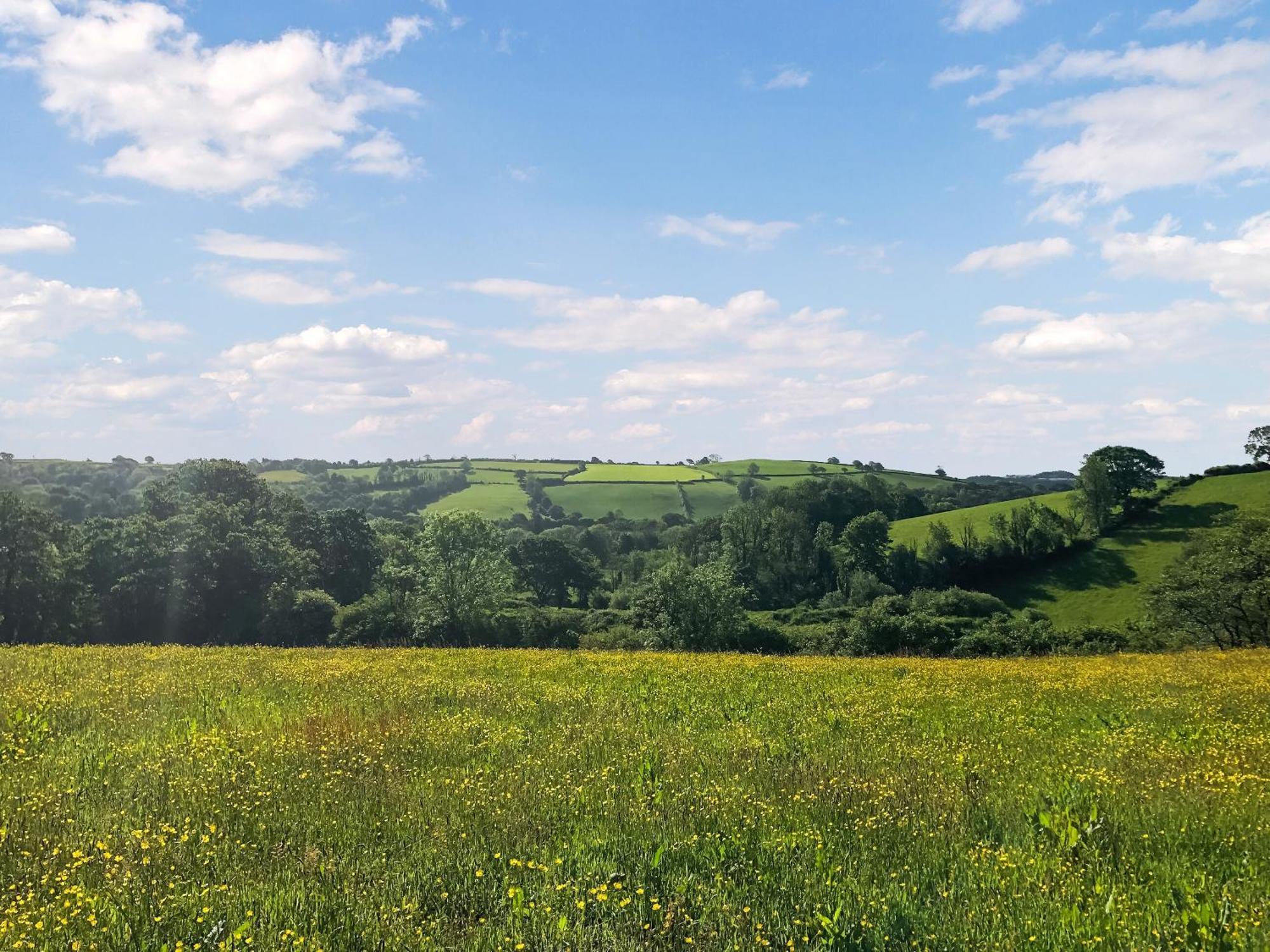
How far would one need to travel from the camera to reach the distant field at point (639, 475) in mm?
175750

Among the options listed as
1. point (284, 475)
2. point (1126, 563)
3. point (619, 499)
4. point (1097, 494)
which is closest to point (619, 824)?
point (1126, 563)

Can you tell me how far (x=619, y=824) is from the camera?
7.55 m

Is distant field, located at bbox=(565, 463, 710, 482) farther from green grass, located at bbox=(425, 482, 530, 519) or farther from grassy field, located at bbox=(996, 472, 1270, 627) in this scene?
grassy field, located at bbox=(996, 472, 1270, 627)

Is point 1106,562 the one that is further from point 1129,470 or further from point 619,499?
point 619,499

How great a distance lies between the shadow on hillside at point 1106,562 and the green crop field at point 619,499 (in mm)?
71184

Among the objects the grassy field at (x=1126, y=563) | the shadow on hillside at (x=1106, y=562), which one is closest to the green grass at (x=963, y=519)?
the shadow on hillside at (x=1106, y=562)

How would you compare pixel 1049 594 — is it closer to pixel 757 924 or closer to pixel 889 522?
pixel 889 522

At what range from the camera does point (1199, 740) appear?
1073 cm

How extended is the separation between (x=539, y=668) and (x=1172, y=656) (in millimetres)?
20848

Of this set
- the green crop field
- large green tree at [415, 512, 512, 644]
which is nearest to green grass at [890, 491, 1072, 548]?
the green crop field

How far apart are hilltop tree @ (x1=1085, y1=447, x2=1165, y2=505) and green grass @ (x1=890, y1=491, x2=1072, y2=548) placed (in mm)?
5912

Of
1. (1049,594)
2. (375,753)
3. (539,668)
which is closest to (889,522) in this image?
(1049,594)

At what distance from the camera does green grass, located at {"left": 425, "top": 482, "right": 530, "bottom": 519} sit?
143625 mm

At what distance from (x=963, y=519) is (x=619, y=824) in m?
112
